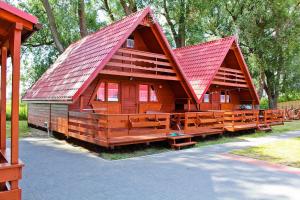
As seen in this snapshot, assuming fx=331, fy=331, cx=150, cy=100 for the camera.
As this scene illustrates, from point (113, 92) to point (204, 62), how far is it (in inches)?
254

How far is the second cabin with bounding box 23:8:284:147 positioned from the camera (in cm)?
1141

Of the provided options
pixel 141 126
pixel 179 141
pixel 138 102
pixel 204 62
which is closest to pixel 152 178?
pixel 141 126

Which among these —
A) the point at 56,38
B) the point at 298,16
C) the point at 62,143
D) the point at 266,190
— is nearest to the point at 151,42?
the point at 62,143

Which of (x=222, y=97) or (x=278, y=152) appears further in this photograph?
(x=222, y=97)

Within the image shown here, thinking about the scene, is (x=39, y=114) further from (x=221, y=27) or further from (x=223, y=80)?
(x=221, y=27)

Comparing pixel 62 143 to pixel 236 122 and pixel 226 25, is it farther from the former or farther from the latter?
pixel 226 25

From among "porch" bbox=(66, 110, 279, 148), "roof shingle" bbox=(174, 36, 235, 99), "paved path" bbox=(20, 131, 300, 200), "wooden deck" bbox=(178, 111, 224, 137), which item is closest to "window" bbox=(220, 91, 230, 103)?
"roof shingle" bbox=(174, 36, 235, 99)

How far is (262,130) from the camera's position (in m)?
17.7

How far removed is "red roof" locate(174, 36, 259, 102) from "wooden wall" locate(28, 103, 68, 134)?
20.3 ft

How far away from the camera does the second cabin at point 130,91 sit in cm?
1141

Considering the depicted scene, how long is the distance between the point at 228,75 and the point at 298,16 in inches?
407

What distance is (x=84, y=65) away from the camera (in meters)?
12.6

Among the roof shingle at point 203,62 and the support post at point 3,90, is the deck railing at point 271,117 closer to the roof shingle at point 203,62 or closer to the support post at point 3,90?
the roof shingle at point 203,62

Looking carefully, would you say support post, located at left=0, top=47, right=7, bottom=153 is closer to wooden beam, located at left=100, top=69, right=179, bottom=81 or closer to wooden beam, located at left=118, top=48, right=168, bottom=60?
wooden beam, located at left=100, top=69, right=179, bottom=81
